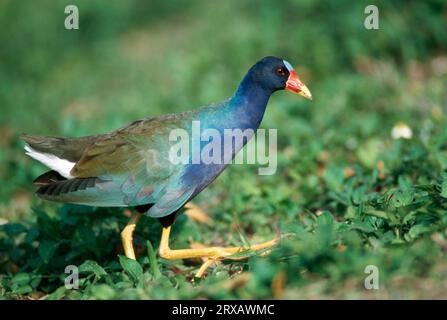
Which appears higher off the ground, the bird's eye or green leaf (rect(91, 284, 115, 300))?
the bird's eye

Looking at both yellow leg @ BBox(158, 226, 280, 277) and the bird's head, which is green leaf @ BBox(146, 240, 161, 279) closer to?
yellow leg @ BBox(158, 226, 280, 277)

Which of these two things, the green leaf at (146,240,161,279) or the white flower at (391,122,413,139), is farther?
the white flower at (391,122,413,139)

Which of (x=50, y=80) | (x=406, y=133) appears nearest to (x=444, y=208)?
(x=406, y=133)

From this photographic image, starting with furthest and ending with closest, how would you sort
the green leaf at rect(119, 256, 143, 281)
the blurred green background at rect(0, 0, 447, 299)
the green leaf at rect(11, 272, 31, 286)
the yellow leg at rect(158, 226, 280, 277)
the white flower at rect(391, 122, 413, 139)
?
1. the white flower at rect(391, 122, 413, 139)
2. the green leaf at rect(11, 272, 31, 286)
3. the yellow leg at rect(158, 226, 280, 277)
4. the green leaf at rect(119, 256, 143, 281)
5. the blurred green background at rect(0, 0, 447, 299)

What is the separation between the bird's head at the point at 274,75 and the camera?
414cm

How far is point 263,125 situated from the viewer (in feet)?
20.0

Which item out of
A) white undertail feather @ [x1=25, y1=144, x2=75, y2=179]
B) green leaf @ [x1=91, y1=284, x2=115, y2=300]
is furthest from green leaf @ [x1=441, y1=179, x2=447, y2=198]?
white undertail feather @ [x1=25, y1=144, x2=75, y2=179]

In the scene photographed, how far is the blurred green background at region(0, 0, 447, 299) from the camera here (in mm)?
3283

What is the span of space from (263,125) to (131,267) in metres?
2.71

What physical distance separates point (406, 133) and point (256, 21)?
11.9 feet

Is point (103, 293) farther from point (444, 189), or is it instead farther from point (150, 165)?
point (444, 189)

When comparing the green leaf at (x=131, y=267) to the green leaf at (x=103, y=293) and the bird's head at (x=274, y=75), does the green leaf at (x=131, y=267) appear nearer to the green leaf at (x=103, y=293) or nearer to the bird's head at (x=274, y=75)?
the green leaf at (x=103, y=293)

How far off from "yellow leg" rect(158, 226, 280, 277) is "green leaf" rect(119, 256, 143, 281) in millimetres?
337
